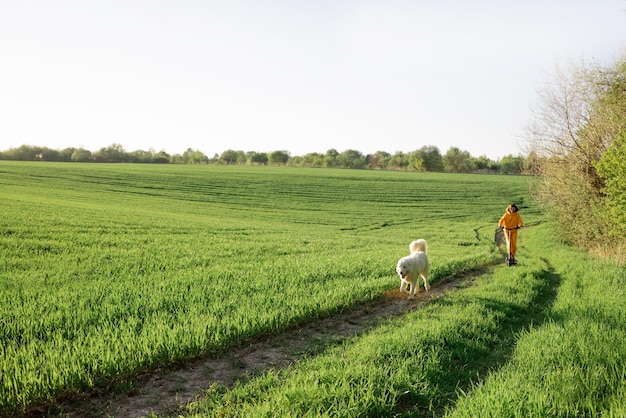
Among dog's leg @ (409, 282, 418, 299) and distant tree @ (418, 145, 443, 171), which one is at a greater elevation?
distant tree @ (418, 145, 443, 171)

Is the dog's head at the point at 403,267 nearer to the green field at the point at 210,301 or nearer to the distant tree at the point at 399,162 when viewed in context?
the green field at the point at 210,301

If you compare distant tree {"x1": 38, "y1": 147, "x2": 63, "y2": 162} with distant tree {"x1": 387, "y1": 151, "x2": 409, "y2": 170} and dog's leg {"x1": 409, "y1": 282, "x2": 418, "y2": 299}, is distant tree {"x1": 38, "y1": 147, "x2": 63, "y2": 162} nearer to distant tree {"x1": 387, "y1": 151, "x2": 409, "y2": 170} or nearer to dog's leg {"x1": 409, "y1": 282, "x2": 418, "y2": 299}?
distant tree {"x1": 387, "y1": 151, "x2": 409, "y2": 170}

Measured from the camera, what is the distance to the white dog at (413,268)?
9.98m

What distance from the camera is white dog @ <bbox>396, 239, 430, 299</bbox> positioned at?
998 centimetres

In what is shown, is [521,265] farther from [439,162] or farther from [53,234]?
[439,162]

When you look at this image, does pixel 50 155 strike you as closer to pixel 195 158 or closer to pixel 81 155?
pixel 81 155

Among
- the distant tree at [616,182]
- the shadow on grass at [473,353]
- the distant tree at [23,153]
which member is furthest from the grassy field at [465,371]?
the distant tree at [23,153]

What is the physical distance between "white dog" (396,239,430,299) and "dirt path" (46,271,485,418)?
93cm

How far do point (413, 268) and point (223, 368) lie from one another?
18.0ft

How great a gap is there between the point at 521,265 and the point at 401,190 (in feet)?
137

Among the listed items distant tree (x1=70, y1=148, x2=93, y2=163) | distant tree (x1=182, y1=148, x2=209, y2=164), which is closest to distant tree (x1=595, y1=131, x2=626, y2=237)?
distant tree (x1=70, y1=148, x2=93, y2=163)

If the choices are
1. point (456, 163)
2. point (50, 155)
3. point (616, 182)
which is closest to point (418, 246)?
point (616, 182)

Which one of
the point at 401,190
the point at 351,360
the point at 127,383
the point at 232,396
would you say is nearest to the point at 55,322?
the point at 127,383

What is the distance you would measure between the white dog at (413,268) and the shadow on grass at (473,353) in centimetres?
95
